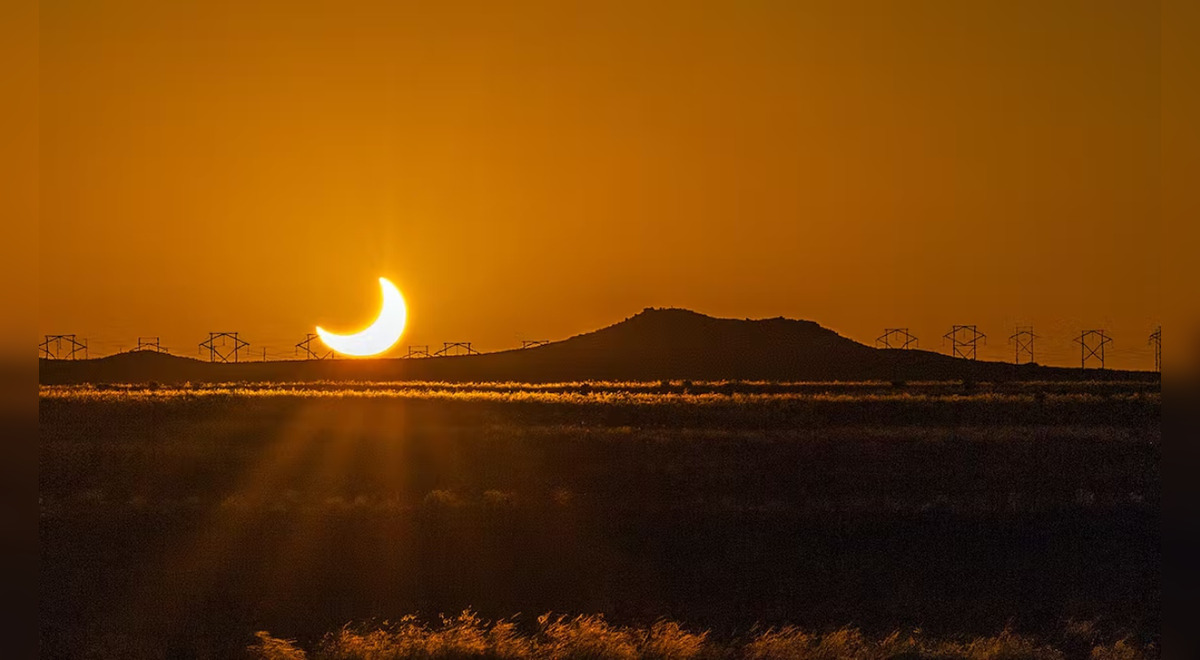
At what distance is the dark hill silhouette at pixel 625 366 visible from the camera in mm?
156500

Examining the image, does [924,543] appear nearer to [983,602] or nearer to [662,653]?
[983,602]

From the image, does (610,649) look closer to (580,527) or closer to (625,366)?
(580,527)

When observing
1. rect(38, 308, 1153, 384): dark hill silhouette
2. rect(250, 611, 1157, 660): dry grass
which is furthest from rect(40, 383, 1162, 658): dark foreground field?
rect(38, 308, 1153, 384): dark hill silhouette

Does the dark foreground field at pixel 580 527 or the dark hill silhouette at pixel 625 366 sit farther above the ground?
the dark hill silhouette at pixel 625 366

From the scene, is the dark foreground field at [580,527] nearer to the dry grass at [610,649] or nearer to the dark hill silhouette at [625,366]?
the dry grass at [610,649]

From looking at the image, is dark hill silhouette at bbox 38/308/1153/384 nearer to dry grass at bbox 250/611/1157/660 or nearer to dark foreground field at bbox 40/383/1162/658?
dark foreground field at bbox 40/383/1162/658

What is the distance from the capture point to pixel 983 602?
34.1 m

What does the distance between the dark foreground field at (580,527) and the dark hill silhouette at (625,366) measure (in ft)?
307

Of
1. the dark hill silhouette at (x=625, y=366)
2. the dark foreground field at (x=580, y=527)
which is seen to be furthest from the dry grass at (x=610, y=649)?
the dark hill silhouette at (x=625, y=366)

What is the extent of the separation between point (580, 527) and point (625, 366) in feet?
463

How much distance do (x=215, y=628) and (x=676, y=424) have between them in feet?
117

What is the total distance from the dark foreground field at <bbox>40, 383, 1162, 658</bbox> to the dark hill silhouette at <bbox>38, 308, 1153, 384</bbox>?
93685mm

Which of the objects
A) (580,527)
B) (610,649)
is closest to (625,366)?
(580,527)

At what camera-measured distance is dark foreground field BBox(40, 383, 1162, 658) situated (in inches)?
1268
